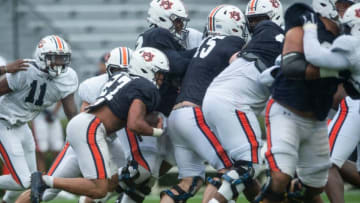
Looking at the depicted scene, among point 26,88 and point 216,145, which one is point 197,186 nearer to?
point 216,145

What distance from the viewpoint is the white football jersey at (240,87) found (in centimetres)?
585

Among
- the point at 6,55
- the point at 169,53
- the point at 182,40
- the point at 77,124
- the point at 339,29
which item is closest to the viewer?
the point at 339,29

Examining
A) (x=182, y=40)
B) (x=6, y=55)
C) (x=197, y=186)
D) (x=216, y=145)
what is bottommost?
(x=6, y=55)

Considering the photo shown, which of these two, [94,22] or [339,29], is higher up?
[339,29]

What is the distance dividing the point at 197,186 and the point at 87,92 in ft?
4.63

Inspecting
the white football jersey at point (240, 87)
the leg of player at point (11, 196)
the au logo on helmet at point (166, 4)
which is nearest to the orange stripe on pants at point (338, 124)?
the white football jersey at point (240, 87)

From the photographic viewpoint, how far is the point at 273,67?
554cm

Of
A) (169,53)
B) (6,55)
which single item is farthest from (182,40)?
(6,55)

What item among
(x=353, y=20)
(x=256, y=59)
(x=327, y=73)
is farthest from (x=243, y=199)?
(x=327, y=73)

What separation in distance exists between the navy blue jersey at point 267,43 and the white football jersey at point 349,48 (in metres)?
0.92

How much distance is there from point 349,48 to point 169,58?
184 centimetres

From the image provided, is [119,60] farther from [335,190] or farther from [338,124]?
[335,190]

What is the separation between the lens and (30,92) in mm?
7043

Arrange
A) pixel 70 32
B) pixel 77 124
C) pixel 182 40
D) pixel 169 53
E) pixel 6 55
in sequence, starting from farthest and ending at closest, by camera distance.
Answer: pixel 70 32 → pixel 6 55 → pixel 182 40 → pixel 169 53 → pixel 77 124
